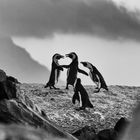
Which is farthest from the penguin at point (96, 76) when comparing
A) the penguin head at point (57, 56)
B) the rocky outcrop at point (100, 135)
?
the rocky outcrop at point (100, 135)

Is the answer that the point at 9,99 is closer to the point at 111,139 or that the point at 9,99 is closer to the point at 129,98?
the point at 111,139

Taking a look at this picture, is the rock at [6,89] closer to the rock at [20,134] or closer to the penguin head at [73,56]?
the rock at [20,134]

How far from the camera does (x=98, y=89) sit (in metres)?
27.3

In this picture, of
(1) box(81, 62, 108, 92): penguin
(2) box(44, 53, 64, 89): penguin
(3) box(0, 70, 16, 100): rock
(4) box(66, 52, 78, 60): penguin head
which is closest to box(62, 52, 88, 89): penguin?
(4) box(66, 52, 78, 60): penguin head

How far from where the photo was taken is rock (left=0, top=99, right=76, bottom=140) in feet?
30.9

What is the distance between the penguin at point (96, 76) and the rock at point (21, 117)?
1755cm

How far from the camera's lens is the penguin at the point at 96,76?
27.6 metres

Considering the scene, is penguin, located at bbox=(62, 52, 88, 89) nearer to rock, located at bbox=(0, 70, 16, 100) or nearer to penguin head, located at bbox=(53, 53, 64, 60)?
penguin head, located at bbox=(53, 53, 64, 60)

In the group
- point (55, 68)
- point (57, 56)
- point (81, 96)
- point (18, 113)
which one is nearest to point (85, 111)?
point (81, 96)

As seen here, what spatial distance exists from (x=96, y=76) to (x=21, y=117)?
1948cm

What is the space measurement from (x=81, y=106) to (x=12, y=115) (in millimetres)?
13904

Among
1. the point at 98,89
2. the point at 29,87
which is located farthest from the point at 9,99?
the point at 98,89

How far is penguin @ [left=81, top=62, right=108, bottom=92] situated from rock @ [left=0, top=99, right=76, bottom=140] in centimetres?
1755

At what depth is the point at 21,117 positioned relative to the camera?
9.60 m
